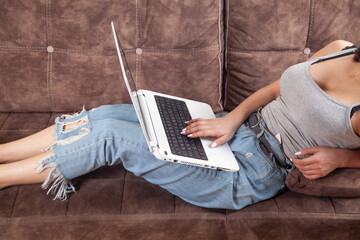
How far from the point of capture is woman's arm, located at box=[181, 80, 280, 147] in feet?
3.48

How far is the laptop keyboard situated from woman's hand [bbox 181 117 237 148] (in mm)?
26

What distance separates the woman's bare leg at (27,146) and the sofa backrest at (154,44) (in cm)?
28

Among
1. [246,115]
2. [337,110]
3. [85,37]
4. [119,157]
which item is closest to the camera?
[337,110]

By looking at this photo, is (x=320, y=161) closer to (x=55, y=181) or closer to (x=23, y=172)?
(x=55, y=181)

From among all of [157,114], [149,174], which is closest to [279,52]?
[157,114]

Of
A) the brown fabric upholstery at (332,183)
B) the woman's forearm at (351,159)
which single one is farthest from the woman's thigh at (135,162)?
the woman's forearm at (351,159)

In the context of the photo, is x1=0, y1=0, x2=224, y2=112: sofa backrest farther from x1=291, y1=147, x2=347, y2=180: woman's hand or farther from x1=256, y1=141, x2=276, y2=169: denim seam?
x1=291, y1=147, x2=347, y2=180: woman's hand

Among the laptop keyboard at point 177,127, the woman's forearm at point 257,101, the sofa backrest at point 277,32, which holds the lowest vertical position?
the laptop keyboard at point 177,127

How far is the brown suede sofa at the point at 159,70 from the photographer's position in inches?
42.6

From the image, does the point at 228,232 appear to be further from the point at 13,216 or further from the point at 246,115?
the point at 13,216

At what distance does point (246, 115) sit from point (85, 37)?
0.75 m

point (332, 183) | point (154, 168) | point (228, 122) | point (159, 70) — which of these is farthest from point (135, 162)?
point (332, 183)

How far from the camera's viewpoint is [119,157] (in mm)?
1045

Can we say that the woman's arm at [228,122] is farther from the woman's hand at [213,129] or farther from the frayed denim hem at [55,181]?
the frayed denim hem at [55,181]
